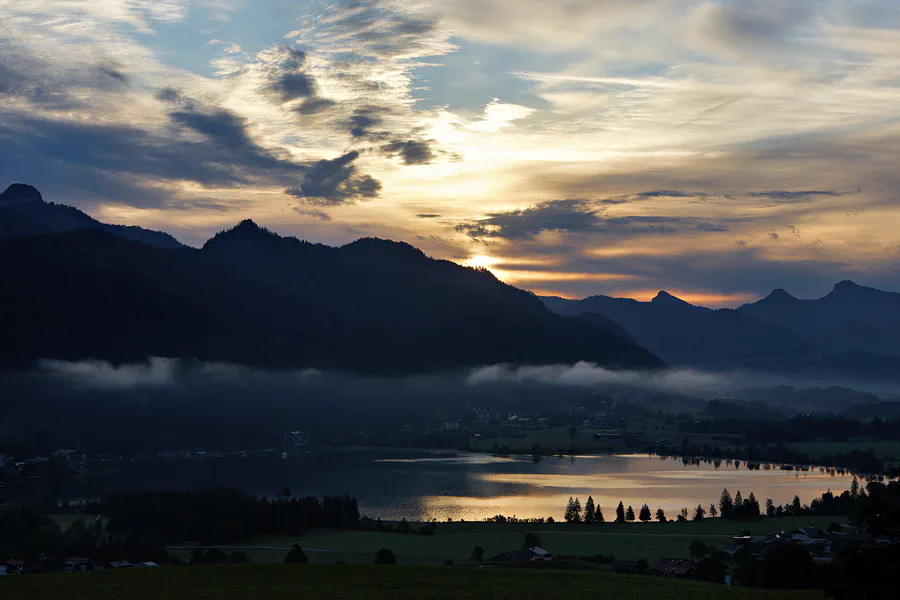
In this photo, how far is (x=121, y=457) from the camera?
191125 millimetres

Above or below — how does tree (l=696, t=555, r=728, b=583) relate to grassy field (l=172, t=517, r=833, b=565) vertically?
above

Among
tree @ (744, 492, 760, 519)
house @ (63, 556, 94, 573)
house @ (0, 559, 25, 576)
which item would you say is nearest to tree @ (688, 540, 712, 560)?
tree @ (744, 492, 760, 519)

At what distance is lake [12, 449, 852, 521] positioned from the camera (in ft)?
383

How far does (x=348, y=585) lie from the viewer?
94.8 feet

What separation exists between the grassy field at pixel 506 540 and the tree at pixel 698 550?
3.54 feet

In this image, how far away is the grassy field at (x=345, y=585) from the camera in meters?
26.6

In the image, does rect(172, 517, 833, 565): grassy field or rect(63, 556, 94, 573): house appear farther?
rect(172, 517, 833, 565): grassy field

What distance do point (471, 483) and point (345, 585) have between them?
12146 centimetres

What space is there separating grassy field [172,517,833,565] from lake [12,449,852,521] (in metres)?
15.5

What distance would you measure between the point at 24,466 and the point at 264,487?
60.4m

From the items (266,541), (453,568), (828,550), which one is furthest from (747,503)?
(453,568)

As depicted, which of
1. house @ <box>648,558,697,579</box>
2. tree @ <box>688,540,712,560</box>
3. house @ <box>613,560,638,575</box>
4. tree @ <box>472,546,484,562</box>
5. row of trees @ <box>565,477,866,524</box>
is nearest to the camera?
house @ <box>648,558,697,579</box>

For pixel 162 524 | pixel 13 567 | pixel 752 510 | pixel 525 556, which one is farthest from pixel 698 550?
pixel 13 567

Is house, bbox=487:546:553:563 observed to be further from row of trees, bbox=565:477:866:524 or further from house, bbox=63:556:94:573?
row of trees, bbox=565:477:866:524
